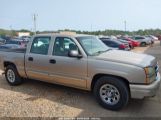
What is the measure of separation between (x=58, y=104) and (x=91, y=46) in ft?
5.74

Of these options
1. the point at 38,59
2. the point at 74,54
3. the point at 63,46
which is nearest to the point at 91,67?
the point at 74,54

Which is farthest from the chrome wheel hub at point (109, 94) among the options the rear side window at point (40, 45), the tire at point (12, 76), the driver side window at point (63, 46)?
the tire at point (12, 76)

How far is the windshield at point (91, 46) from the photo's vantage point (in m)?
5.55

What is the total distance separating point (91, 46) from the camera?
19.0ft

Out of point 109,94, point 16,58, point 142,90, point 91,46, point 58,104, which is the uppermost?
point 91,46

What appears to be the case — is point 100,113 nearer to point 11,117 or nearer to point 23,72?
point 11,117

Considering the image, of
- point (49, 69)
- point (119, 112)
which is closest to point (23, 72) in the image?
point (49, 69)

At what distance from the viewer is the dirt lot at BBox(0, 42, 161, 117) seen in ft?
16.1

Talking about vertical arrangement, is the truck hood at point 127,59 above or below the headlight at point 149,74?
above

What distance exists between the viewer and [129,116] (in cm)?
476

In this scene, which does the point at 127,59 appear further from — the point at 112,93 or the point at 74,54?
the point at 74,54

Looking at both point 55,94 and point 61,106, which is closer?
point 61,106

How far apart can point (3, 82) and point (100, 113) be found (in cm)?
443

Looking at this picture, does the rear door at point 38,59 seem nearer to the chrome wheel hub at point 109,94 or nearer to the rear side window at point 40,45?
the rear side window at point 40,45
